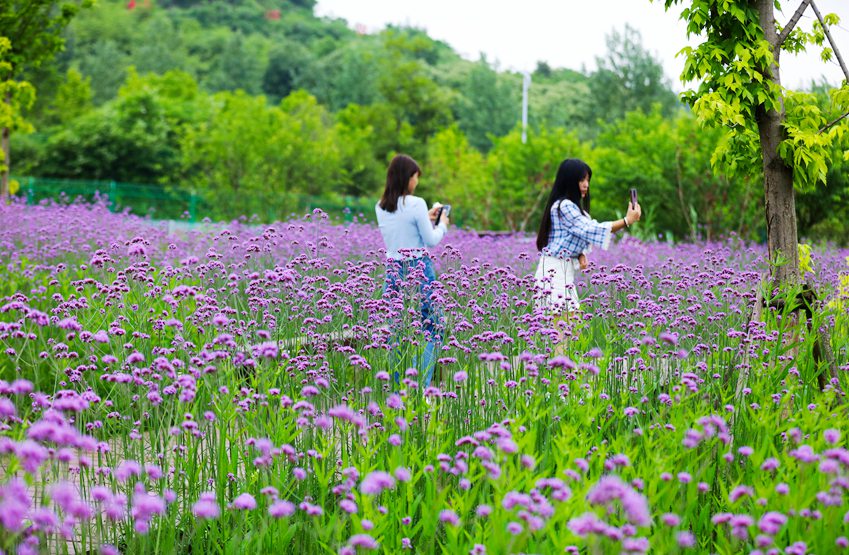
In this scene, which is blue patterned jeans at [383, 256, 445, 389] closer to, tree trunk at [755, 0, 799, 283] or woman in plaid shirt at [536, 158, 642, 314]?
woman in plaid shirt at [536, 158, 642, 314]

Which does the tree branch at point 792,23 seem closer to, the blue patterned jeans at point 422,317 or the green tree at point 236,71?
the blue patterned jeans at point 422,317

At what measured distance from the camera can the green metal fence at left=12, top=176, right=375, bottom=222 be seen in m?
27.1

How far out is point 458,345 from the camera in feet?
13.8

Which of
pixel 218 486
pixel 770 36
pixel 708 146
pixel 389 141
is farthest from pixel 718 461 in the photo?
pixel 389 141

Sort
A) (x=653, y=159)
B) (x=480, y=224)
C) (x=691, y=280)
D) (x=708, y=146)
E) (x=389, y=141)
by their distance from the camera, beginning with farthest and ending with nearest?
(x=389, y=141) → (x=480, y=224) → (x=653, y=159) → (x=708, y=146) → (x=691, y=280)

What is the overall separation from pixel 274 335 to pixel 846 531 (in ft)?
9.17

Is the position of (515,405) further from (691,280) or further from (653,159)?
(653,159)

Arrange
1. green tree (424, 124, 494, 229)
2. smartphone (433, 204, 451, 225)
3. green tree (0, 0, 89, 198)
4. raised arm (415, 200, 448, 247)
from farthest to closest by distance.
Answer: green tree (424, 124, 494, 229) → green tree (0, 0, 89, 198) → smartphone (433, 204, 451, 225) → raised arm (415, 200, 448, 247)

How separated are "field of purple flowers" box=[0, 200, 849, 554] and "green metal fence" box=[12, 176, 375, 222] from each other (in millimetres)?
21072

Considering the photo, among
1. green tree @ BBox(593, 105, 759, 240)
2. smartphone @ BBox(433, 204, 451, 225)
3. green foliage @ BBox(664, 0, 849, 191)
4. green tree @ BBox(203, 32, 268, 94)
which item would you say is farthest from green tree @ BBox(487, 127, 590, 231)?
green tree @ BBox(203, 32, 268, 94)

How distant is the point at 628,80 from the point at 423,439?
185 feet

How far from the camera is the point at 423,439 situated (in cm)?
394

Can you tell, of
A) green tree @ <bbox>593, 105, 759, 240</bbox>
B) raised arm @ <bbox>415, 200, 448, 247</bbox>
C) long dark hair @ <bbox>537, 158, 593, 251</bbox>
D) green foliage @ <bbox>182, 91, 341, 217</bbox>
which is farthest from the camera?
green foliage @ <bbox>182, 91, 341, 217</bbox>

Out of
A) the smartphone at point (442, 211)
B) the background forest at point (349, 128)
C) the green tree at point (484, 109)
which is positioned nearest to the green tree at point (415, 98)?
the background forest at point (349, 128)
